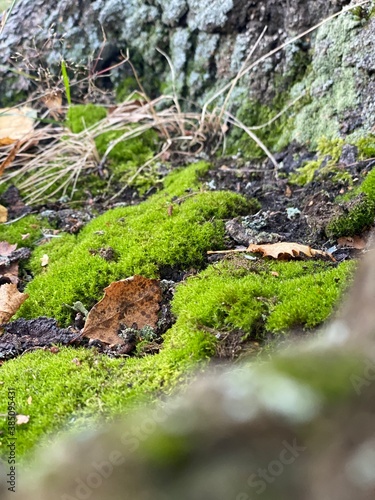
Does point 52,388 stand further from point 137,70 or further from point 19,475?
point 137,70

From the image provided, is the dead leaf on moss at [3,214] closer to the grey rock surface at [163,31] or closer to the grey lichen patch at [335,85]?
the grey rock surface at [163,31]

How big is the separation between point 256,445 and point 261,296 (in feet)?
4.71

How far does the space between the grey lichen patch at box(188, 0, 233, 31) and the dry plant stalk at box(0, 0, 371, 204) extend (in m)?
0.44

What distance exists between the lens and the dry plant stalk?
4.69 m

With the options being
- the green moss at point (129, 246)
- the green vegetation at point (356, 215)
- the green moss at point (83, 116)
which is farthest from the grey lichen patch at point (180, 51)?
the green vegetation at point (356, 215)

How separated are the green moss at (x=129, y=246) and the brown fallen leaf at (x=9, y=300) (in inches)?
2.0

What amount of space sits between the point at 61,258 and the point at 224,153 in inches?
78.3

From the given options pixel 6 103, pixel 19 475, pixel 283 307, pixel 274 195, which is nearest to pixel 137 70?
pixel 6 103

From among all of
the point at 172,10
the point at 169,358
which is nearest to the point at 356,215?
the point at 169,358

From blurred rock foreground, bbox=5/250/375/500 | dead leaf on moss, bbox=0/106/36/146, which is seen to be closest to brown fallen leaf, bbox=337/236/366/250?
blurred rock foreground, bbox=5/250/375/500

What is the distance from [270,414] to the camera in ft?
3.81

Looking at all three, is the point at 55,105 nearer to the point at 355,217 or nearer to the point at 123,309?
the point at 123,309

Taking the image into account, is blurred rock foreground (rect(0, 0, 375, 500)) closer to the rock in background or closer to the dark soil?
the dark soil

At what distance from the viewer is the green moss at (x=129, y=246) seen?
125 inches
